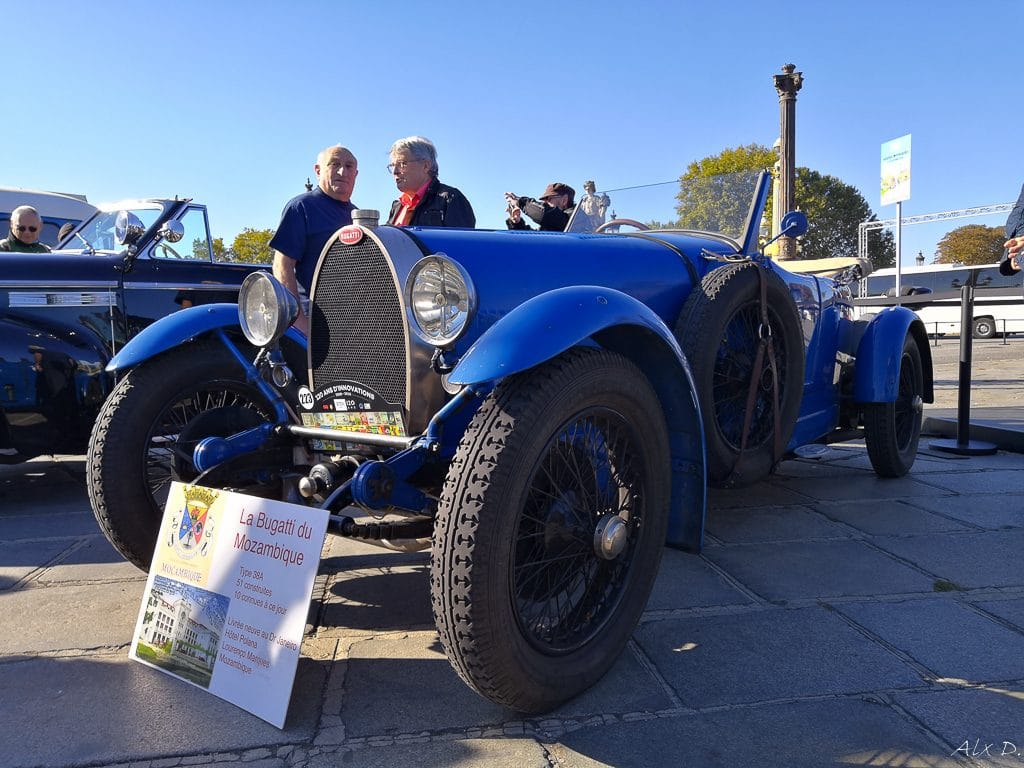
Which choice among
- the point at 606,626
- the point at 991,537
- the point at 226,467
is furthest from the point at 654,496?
the point at 991,537

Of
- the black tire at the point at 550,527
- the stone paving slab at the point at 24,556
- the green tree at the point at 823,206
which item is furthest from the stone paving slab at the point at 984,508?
the green tree at the point at 823,206

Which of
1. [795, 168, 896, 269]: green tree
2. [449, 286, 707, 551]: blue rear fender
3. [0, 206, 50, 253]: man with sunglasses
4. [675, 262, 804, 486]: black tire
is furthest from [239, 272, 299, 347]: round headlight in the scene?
[795, 168, 896, 269]: green tree

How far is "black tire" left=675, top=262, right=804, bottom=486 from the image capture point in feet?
9.96

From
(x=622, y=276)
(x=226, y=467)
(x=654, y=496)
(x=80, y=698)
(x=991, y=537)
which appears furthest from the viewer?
(x=991, y=537)

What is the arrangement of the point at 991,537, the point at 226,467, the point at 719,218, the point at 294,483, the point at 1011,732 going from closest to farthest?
1. the point at 1011,732
2. the point at 226,467
3. the point at 294,483
4. the point at 991,537
5. the point at 719,218

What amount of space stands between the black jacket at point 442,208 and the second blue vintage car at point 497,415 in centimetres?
86

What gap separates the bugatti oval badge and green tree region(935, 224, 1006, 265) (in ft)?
171

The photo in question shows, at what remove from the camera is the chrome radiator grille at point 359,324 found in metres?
2.39

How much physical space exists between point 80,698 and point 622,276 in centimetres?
227

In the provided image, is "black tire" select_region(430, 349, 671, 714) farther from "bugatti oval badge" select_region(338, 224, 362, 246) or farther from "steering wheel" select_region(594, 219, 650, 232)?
"steering wheel" select_region(594, 219, 650, 232)

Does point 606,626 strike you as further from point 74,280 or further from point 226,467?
point 74,280

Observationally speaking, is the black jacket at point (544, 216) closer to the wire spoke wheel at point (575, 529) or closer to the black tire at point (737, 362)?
the black tire at point (737, 362)

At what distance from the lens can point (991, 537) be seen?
3547 millimetres

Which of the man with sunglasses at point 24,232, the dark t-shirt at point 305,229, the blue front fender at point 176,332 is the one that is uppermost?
the man with sunglasses at point 24,232
